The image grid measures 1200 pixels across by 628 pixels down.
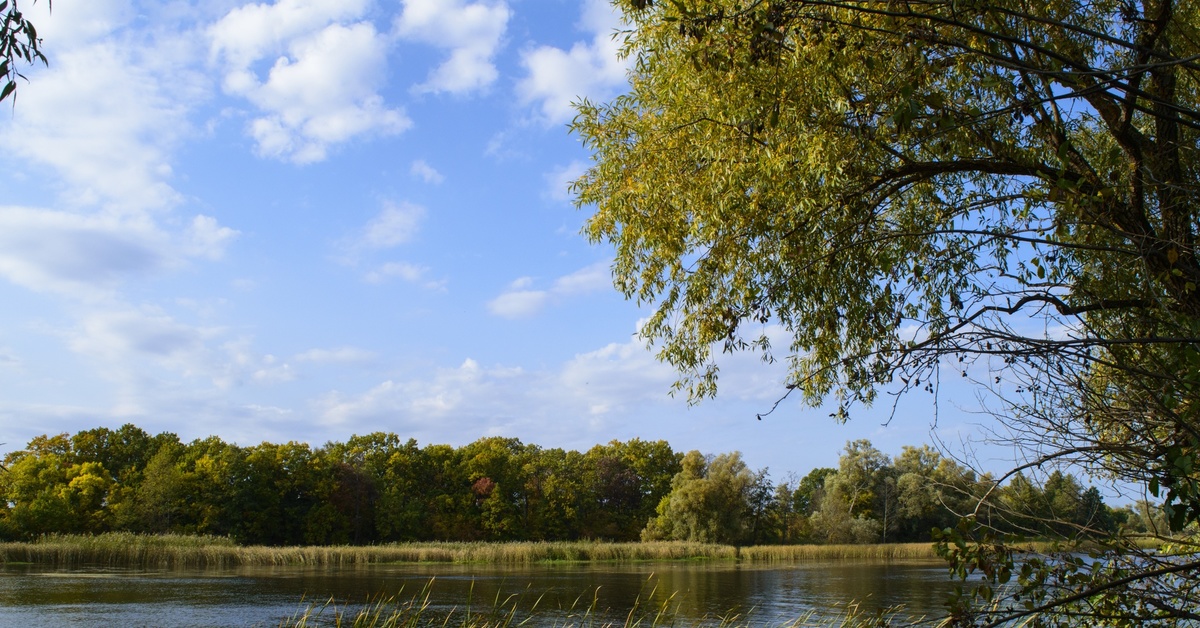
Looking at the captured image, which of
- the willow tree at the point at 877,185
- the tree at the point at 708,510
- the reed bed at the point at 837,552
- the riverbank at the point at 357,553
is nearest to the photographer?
the willow tree at the point at 877,185

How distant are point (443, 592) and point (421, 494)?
111 feet

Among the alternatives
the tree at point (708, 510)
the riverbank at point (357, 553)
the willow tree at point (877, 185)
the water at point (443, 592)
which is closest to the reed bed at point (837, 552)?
the riverbank at point (357, 553)

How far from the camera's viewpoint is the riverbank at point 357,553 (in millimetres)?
Result: 31078

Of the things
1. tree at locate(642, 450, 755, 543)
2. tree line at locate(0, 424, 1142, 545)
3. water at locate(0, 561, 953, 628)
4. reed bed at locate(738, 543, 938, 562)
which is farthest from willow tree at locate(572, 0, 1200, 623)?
tree at locate(642, 450, 755, 543)

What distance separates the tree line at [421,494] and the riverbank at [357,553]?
309 centimetres

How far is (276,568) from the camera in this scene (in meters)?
30.5

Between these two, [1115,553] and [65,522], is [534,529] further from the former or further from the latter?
[1115,553]

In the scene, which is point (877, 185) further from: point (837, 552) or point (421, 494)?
point (421, 494)

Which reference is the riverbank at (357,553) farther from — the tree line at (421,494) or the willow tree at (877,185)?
the willow tree at (877,185)

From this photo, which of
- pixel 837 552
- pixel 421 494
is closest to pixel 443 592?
pixel 837 552

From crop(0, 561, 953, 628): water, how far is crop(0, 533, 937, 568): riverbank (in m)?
2.31

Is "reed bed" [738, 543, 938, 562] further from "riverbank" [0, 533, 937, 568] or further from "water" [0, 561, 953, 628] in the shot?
"water" [0, 561, 953, 628]

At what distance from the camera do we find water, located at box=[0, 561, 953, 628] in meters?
15.2

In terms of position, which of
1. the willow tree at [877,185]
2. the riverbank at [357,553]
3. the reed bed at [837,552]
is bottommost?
the reed bed at [837,552]
